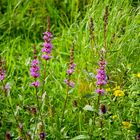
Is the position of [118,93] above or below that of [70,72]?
below

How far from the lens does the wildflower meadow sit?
2.63 metres

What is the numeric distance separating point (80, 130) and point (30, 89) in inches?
31.1

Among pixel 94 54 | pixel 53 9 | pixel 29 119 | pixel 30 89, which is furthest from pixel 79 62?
pixel 53 9

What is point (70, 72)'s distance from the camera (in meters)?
2.46

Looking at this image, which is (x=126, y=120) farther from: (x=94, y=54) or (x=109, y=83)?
(x=94, y=54)

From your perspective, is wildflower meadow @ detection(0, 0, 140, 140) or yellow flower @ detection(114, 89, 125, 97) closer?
wildflower meadow @ detection(0, 0, 140, 140)

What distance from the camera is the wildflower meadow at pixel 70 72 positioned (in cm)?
263

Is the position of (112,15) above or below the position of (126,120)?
above

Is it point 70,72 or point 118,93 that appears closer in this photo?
point 70,72

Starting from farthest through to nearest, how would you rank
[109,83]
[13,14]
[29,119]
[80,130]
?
1. [13,14]
2. [109,83]
3. [29,119]
4. [80,130]

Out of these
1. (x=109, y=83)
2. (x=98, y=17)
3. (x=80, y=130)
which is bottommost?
(x=80, y=130)

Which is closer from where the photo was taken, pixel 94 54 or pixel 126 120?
pixel 126 120

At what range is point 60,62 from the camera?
388 cm

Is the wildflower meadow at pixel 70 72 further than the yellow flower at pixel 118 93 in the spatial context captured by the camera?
No
